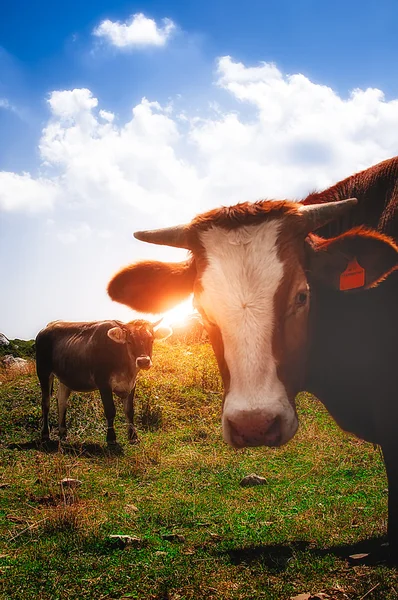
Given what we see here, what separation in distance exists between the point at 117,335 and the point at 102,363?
0.62 m

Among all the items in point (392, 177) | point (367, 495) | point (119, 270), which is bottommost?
point (367, 495)

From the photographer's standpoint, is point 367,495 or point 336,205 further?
point 367,495

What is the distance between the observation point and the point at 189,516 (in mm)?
5363

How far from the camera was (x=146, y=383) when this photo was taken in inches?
488

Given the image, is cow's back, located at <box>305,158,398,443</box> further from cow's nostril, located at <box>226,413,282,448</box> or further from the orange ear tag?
cow's nostril, located at <box>226,413,282,448</box>

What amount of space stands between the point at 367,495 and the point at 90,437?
5470mm

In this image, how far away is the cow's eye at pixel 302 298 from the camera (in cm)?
339

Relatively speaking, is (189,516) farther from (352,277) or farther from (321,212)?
(321,212)

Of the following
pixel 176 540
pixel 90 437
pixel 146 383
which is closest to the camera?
pixel 176 540

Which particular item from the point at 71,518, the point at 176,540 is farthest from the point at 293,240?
the point at 71,518

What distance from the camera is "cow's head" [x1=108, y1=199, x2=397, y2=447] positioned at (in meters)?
3.01

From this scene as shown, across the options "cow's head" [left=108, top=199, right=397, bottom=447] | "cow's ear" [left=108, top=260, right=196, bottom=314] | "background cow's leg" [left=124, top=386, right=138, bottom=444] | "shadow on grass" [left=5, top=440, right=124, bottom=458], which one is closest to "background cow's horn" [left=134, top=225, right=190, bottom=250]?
"cow's head" [left=108, top=199, right=397, bottom=447]

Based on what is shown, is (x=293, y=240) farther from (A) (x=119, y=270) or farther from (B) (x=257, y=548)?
(B) (x=257, y=548)

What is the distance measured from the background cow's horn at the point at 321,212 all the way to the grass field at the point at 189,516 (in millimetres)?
2205
